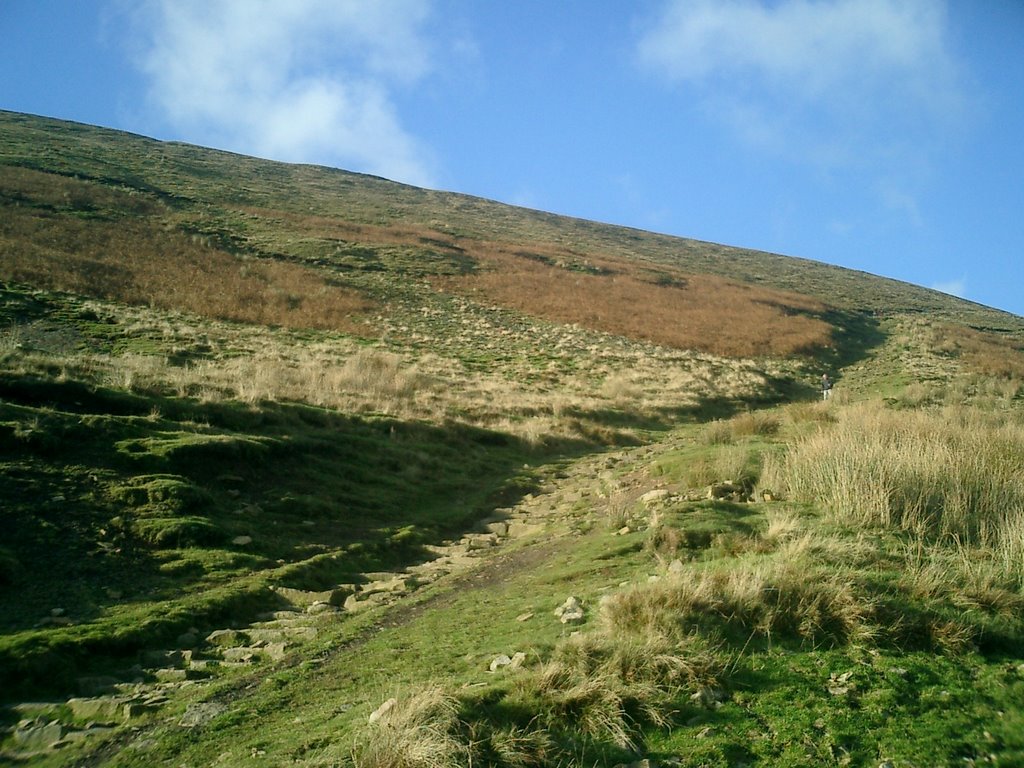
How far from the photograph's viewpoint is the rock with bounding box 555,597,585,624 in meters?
7.27

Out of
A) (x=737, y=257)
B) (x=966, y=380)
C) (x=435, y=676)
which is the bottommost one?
(x=435, y=676)

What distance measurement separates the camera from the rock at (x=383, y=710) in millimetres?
4889

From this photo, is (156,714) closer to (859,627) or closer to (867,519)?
(859,627)

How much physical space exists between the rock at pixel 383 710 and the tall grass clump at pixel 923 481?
24.4 ft

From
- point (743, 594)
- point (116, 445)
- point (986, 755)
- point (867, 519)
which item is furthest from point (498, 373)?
point (986, 755)

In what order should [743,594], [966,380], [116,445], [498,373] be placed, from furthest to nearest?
1. [966,380]
2. [498,373]
3. [116,445]
4. [743,594]

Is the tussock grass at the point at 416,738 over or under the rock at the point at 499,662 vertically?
over

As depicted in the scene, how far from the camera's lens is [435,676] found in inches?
252

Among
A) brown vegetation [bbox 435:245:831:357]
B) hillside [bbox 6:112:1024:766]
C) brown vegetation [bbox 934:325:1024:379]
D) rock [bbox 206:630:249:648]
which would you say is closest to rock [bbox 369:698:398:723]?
hillside [bbox 6:112:1024:766]

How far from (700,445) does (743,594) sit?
39.0 feet

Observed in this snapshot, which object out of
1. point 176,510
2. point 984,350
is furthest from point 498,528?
point 984,350

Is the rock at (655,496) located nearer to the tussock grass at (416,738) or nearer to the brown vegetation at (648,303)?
the tussock grass at (416,738)

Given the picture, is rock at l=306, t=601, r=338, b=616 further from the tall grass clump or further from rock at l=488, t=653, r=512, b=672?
the tall grass clump

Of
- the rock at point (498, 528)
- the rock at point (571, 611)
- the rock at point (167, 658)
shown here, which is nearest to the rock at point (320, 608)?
the rock at point (167, 658)
